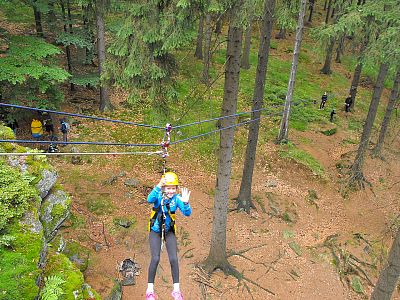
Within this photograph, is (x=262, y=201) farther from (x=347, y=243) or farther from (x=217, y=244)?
(x=217, y=244)

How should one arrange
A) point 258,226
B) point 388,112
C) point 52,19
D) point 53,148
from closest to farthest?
point 258,226 < point 53,148 < point 52,19 < point 388,112

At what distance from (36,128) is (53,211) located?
6.88 metres

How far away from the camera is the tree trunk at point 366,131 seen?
14.7m

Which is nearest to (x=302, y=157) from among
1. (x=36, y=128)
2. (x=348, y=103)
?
(x=348, y=103)

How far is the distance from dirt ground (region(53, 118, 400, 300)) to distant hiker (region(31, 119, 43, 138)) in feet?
4.43

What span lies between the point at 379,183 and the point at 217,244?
33.6 feet

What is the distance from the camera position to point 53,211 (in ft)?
26.8

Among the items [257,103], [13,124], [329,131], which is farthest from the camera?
[329,131]

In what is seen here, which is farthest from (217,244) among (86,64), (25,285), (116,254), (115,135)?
(86,64)

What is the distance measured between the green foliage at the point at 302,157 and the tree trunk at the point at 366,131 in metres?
1.48

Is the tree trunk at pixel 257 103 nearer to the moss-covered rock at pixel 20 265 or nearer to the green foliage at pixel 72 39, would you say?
the moss-covered rock at pixel 20 265

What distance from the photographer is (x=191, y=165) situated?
52.1ft

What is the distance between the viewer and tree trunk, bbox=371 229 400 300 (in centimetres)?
764

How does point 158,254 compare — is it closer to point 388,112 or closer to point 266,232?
point 266,232
